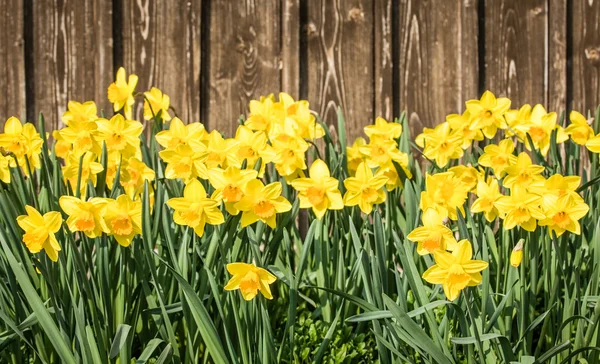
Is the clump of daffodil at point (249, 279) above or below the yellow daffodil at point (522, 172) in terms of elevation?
→ below

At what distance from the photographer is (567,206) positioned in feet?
6.11

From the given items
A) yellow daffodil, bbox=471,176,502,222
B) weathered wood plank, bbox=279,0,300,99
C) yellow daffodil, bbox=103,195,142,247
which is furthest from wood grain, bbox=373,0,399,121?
yellow daffodil, bbox=103,195,142,247

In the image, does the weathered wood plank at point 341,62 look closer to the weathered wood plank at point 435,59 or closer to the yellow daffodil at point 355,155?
the weathered wood plank at point 435,59

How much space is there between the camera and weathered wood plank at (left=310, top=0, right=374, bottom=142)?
11.3ft

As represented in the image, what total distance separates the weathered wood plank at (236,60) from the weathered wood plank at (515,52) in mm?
869

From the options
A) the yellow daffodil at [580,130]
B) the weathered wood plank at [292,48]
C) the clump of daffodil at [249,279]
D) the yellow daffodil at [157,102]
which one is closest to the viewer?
the clump of daffodil at [249,279]

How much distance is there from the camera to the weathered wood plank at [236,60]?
346cm

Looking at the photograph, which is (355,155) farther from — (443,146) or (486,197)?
(486,197)

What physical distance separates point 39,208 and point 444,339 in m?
1.11

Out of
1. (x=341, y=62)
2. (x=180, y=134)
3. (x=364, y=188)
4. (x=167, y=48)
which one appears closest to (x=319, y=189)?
(x=364, y=188)

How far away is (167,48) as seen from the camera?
3.47 metres

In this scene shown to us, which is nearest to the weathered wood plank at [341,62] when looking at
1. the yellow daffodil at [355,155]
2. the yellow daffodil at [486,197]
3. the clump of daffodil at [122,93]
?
the yellow daffodil at [355,155]

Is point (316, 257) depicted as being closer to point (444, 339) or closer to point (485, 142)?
point (444, 339)

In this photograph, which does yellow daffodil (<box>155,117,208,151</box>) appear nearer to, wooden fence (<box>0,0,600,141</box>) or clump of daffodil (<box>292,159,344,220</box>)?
clump of daffodil (<box>292,159,344,220</box>)
